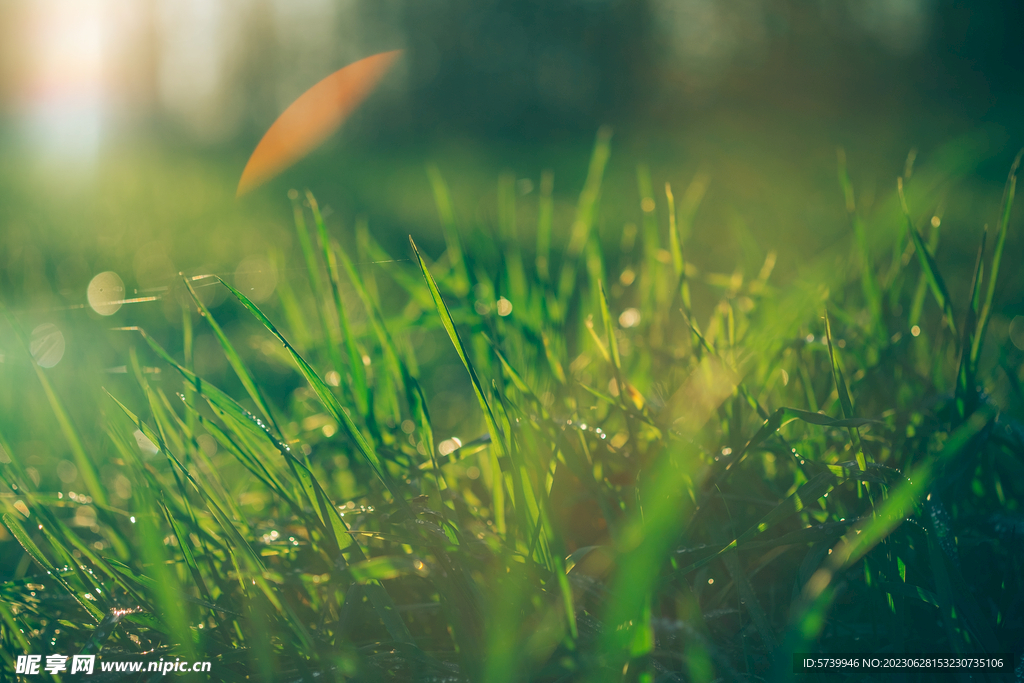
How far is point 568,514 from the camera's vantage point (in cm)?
62

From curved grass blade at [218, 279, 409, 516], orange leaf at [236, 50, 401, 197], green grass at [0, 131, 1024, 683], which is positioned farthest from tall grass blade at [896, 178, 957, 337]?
orange leaf at [236, 50, 401, 197]

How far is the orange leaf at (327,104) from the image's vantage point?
12406mm

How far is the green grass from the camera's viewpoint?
44 cm

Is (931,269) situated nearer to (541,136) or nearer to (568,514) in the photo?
(568,514)

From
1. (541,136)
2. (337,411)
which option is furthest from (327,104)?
(337,411)

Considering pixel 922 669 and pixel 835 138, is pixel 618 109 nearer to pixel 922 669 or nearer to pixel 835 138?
pixel 835 138

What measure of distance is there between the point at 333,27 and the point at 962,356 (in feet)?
61.9

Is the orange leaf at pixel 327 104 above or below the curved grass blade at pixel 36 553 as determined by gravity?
above

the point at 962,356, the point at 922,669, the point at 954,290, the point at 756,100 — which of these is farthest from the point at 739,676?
the point at 756,100

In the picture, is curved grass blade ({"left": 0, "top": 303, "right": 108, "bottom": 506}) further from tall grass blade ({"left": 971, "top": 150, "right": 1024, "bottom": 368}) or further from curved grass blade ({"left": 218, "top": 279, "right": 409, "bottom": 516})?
tall grass blade ({"left": 971, "top": 150, "right": 1024, "bottom": 368})

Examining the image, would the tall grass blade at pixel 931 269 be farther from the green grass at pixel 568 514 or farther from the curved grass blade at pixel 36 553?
the curved grass blade at pixel 36 553

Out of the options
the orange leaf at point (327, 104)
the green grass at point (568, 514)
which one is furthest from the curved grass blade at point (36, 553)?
the orange leaf at point (327, 104)

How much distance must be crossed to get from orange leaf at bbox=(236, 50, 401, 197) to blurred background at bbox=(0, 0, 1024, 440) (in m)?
0.39

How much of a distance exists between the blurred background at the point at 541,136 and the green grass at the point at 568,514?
0.16m
